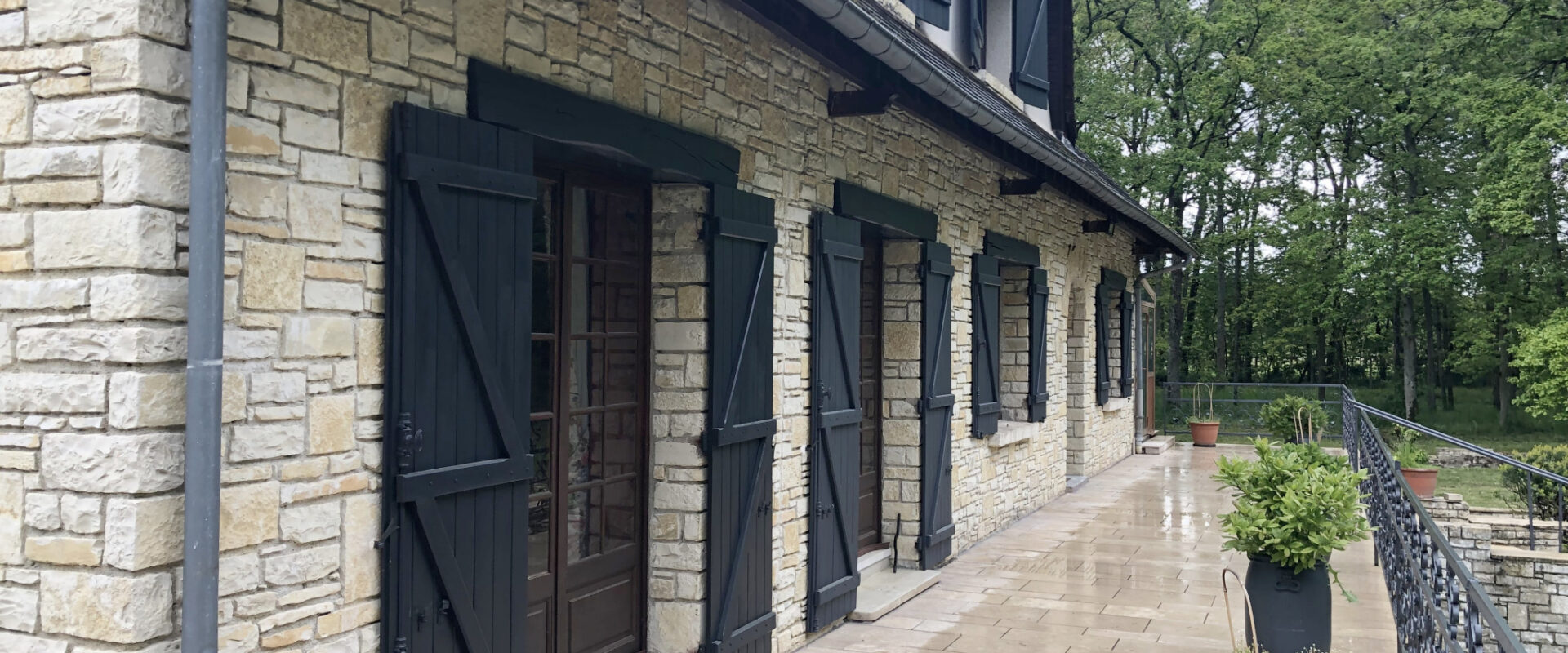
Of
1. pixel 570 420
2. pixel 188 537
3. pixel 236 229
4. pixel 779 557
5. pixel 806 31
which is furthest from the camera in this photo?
pixel 779 557

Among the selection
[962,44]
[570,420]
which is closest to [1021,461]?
[962,44]

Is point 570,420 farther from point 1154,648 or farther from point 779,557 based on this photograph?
point 1154,648

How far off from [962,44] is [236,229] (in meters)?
7.20

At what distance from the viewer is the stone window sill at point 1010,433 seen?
8719 millimetres

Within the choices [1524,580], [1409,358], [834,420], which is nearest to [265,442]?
[834,420]

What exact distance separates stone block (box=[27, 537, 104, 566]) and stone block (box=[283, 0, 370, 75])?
1.19 m

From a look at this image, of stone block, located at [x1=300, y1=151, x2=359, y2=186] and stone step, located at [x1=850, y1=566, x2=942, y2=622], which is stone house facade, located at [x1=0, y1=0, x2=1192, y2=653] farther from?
stone step, located at [x1=850, y1=566, x2=942, y2=622]

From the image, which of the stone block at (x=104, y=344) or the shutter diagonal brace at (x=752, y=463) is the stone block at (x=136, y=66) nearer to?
the stone block at (x=104, y=344)

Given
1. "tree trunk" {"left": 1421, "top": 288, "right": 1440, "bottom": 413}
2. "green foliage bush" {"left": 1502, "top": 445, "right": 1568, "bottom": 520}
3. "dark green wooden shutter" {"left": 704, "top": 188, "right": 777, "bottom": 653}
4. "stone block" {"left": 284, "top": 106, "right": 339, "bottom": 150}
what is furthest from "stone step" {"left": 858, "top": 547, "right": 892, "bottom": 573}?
"tree trunk" {"left": 1421, "top": 288, "right": 1440, "bottom": 413}

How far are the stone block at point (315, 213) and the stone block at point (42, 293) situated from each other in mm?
461

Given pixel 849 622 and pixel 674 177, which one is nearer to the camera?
pixel 674 177

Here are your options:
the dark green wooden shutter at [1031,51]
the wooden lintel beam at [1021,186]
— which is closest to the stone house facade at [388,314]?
the wooden lintel beam at [1021,186]

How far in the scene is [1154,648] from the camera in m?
5.60

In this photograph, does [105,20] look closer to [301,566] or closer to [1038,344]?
[301,566]
